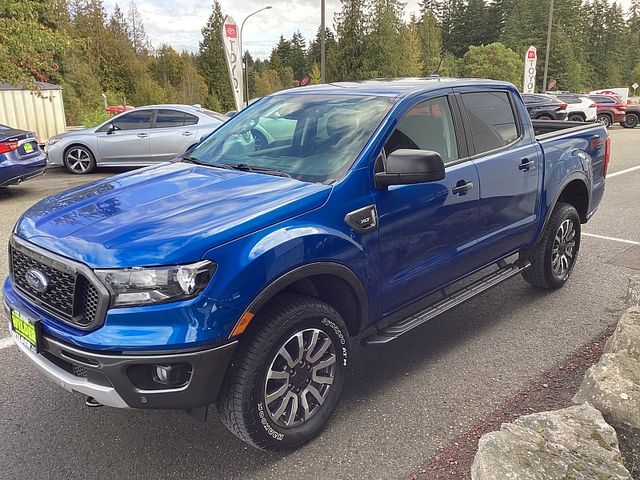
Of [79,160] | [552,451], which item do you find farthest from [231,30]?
[552,451]

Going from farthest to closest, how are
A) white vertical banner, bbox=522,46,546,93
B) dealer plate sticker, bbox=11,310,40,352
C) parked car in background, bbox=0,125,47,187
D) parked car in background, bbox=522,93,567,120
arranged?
1. white vertical banner, bbox=522,46,546,93
2. parked car in background, bbox=522,93,567,120
3. parked car in background, bbox=0,125,47,187
4. dealer plate sticker, bbox=11,310,40,352

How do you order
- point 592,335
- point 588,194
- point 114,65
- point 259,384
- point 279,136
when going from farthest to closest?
point 114,65 < point 588,194 < point 592,335 < point 279,136 < point 259,384

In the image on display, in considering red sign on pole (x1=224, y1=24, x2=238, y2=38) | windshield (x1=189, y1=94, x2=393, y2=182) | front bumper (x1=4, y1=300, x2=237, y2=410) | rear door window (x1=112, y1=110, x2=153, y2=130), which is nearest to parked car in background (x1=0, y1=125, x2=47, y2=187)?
rear door window (x1=112, y1=110, x2=153, y2=130)

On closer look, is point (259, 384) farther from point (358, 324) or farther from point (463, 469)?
point (463, 469)

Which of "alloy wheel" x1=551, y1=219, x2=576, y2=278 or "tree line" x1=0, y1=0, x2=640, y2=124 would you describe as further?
"tree line" x1=0, y1=0, x2=640, y2=124

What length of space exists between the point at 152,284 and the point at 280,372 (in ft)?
2.55

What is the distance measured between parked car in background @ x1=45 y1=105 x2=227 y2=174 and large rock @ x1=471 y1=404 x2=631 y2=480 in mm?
10250

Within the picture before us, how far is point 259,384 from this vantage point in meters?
2.67

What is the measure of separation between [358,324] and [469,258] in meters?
1.12

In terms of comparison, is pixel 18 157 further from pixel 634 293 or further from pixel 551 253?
pixel 634 293

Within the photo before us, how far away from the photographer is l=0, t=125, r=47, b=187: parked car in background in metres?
8.88

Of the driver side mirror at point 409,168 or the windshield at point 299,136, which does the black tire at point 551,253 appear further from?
the windshield at point 299,136

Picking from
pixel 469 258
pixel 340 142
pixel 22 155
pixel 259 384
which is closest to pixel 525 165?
pixel 469 258

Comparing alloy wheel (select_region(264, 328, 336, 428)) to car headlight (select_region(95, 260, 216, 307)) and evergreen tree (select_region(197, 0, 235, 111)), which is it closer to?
car headlight (select_region(95, 260, 216, 307))
